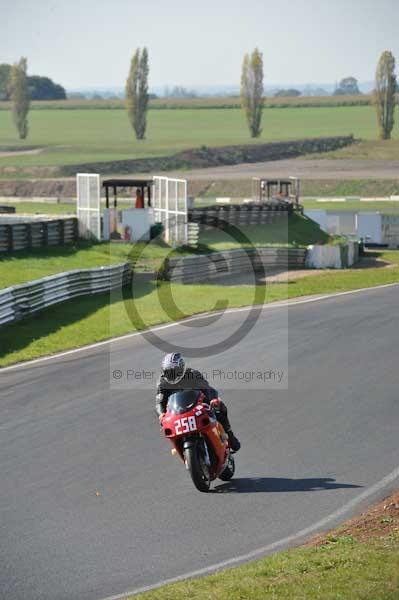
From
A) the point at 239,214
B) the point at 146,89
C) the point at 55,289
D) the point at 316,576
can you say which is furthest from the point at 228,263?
the point at 146,89

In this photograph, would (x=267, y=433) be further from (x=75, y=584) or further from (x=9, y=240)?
(x=9, y=240)

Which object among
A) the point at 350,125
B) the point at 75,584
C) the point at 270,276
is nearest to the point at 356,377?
the point at 75,584

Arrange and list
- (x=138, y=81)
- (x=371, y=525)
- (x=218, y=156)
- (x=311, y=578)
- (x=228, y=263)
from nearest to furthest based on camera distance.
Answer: (x=311, y=578) < (x=371, y=525) < (x=228, y=263) < (x=218, y=156) < (x=138, y=81)

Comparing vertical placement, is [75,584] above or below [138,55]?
below

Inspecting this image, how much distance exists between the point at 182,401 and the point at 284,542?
93.9 inches

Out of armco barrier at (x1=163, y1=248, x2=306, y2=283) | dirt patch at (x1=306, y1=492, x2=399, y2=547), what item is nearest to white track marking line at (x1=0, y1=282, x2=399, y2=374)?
armco barrier at (x1=163, y1=248, x2=306, y2=283)

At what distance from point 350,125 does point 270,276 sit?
120 m

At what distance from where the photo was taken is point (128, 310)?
3028 cm

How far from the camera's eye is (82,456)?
1486cm

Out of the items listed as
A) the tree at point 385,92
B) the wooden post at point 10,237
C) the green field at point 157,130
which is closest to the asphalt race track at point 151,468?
the wooden post at point 10,237

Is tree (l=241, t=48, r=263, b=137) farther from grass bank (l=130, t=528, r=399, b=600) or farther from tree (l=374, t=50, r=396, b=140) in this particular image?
grass bank (l=130, t=528, r=399, b=600)

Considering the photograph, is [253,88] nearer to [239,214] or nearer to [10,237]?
[239,214]

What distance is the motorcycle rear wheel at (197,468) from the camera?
12.7 m

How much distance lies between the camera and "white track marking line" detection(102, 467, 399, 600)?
9805 mm
